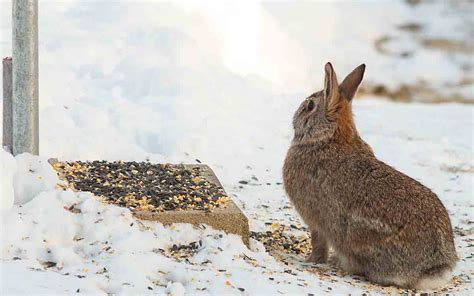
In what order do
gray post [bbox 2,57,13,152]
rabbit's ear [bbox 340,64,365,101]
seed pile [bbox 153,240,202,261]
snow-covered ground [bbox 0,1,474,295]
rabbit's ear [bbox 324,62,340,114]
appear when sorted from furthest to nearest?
gray post [bbox 2,57,13,152]
rabbit's ear [bbox 340,64,365,101]
rabbit's ear [bbox 324,62,340,114]
seed pile [bbox 153,240,202,261]
snow-covered ground [bbox 0,1,474,295]

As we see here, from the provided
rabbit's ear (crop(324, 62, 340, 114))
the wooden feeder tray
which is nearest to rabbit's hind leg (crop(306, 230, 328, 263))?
the wooden feeder tray

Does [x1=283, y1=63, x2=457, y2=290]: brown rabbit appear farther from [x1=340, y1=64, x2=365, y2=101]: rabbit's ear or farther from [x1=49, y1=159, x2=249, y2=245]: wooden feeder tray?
[x1=49, y1=159, x2=249, y2=245]: wooden feeder tray

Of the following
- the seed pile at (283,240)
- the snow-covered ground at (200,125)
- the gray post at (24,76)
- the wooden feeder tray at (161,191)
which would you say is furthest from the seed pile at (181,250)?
Result: the gray post at (24,76)

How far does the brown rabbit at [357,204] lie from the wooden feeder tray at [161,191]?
0.44 m

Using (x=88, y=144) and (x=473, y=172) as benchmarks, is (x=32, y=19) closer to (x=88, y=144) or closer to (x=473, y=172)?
(x=88, y=144)

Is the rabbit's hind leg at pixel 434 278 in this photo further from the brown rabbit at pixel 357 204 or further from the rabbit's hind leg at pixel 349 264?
the rabbit's hind leg at pixel 349 264

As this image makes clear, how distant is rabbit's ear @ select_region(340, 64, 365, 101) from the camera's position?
16.3 ft

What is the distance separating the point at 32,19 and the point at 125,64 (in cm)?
295

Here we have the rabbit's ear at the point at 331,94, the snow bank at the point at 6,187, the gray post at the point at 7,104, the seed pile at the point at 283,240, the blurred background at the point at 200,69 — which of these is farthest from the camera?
the blurred background at the point at 200,69

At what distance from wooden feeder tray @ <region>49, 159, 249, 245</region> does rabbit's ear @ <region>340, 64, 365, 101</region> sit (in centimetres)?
89

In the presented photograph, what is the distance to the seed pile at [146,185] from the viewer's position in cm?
465

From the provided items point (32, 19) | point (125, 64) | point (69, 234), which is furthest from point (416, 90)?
point (69, 234)

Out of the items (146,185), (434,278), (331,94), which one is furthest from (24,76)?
(434,278)

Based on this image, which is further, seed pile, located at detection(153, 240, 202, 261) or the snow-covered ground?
seed pile, located at detection(153, 240, 202, 261)
